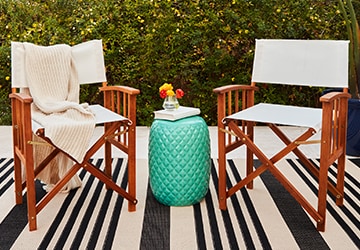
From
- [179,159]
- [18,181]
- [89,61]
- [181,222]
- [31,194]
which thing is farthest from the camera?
[89,61]

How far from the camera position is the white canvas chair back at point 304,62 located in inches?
104

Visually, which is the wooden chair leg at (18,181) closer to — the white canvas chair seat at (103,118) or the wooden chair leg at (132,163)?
the white canvas chair seat at (103,118)

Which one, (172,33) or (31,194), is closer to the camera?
(31,194)

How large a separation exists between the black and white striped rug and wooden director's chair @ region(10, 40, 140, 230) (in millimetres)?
112

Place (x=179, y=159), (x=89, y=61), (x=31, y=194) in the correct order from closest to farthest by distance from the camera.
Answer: (x=31, y=194) < (x=179, y=159) < (x=89, y=61)

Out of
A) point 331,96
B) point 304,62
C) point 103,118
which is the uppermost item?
point 304,62

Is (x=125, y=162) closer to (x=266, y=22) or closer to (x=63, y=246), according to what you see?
(x=63, y=246)

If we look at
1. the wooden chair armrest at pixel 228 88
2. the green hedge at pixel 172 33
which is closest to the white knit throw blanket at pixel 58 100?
the wooden chair armrest at pixel 228 88

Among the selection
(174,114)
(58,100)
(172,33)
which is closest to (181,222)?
(174,114)

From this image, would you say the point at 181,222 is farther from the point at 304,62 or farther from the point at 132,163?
the point at 304,62

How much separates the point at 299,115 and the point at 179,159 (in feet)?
2.01

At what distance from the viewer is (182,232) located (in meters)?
2.32

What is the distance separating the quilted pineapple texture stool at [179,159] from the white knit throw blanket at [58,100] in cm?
37

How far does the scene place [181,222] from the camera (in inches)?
95.7
